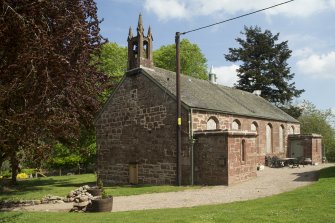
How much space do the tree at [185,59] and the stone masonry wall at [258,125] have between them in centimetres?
2072

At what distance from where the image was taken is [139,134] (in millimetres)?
24953

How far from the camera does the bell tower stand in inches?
1009

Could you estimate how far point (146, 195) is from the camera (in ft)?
58.0

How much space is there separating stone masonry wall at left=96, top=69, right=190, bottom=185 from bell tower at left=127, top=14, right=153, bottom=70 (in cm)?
105

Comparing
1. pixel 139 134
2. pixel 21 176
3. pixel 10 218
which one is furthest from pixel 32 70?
pixel 21 176

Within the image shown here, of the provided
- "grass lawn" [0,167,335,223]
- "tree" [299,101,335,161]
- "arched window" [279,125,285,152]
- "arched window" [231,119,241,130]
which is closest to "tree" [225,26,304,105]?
"tree" [299,101,335,161]

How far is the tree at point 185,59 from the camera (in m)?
55.8

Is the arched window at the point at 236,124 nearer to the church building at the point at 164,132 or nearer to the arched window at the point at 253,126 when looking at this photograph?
the church building at the point at 164,132

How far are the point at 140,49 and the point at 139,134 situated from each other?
6.12m

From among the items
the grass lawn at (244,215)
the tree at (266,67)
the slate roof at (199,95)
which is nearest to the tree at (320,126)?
the tree at (266,67)

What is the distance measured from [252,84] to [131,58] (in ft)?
123

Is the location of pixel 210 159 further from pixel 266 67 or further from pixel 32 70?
pixel 266 67

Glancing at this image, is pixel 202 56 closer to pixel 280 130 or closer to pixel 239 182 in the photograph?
pixel 280 130

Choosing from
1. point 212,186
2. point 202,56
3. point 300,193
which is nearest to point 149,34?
point 212,186
